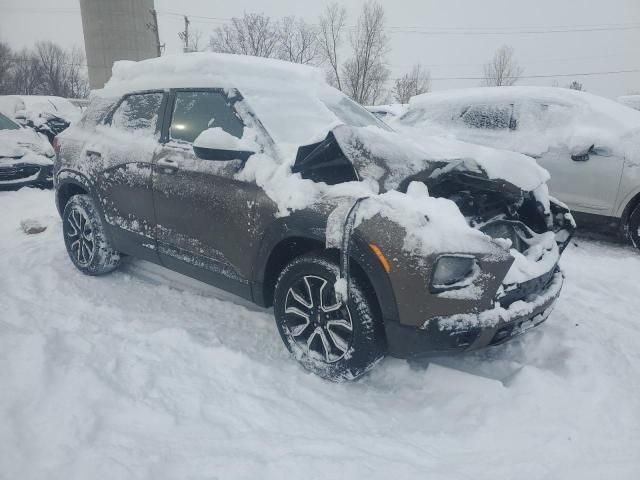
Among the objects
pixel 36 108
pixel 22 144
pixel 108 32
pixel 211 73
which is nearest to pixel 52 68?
pixel 108 32

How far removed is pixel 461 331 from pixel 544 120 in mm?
4278

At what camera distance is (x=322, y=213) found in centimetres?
226

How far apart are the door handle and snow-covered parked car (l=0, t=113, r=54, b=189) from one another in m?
5.81

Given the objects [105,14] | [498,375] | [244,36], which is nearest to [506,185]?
[498,375]

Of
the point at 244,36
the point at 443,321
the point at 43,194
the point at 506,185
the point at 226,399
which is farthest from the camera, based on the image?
the point at 244,36

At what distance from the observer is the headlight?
199cm

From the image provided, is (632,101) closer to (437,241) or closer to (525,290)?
(525,290)

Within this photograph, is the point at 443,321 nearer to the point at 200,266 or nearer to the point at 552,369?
the point at 552,369

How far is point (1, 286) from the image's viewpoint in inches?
133

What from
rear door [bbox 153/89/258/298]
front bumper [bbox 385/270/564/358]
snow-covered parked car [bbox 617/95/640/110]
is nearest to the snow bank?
rear door [bbox 153/89/258/298]

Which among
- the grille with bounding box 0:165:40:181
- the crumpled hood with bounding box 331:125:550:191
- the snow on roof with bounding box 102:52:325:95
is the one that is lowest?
the grille with bounding box 0:165:40:181

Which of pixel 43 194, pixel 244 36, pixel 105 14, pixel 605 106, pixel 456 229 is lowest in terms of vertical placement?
pixel 43 194

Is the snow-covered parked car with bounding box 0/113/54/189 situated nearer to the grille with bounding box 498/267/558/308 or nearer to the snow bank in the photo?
the snow bank

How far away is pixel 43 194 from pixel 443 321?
752cm
